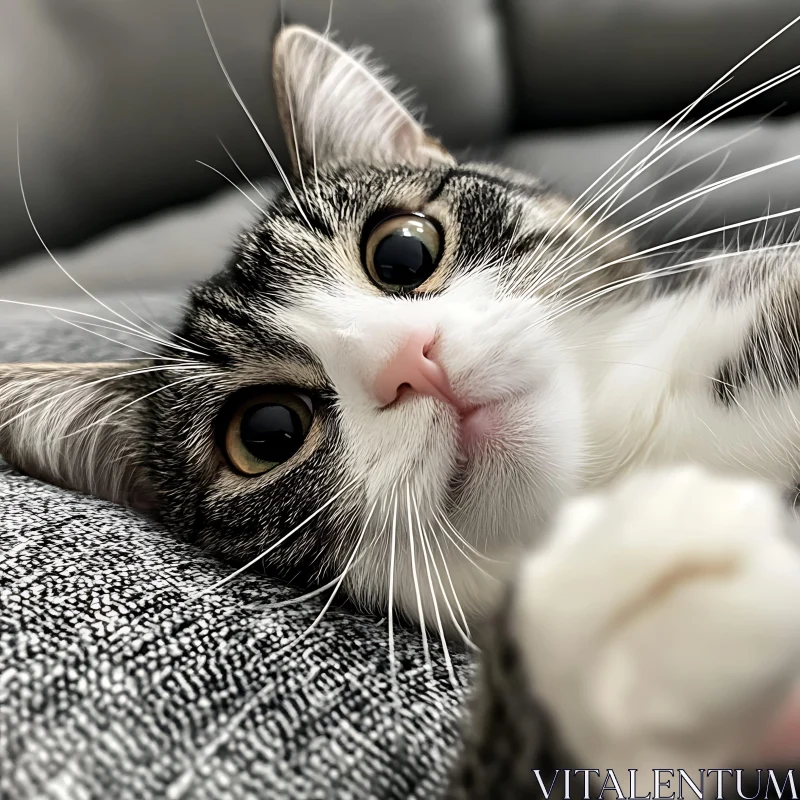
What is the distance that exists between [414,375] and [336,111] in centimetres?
57

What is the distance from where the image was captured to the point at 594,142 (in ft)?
4.83

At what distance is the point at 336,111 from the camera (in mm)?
934

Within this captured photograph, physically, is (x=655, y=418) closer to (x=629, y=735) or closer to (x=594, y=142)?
(x=629, y=735)

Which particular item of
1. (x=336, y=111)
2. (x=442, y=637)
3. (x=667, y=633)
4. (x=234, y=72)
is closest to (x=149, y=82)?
(x=234, y=72)

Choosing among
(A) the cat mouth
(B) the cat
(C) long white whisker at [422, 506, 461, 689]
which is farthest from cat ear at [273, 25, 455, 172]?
(C) long white whisker at [422, 506, 461, 689]

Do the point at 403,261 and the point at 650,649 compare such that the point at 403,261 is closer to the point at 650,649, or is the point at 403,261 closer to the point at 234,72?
the point at 650,649

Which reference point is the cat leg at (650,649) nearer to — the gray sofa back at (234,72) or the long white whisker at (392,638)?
the long white whisker at (392,638)

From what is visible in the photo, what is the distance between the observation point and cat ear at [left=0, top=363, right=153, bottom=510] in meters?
0.69

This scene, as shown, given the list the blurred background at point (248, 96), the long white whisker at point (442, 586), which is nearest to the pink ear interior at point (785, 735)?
the long white whisker at point (442, 586)

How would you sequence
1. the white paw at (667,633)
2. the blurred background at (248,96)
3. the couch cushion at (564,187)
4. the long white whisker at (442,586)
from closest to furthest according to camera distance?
the white paw at (667,633) → the long white whisker at (442,586) → the couch cushion at (564,187) → the blurred background at (248,96)

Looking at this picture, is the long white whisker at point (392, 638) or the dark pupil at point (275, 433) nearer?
the long white whisker at point (392, 638)

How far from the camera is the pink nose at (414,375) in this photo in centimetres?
54

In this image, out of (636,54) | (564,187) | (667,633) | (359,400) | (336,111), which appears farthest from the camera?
(636,54)

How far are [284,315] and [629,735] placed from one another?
19.5 inches
